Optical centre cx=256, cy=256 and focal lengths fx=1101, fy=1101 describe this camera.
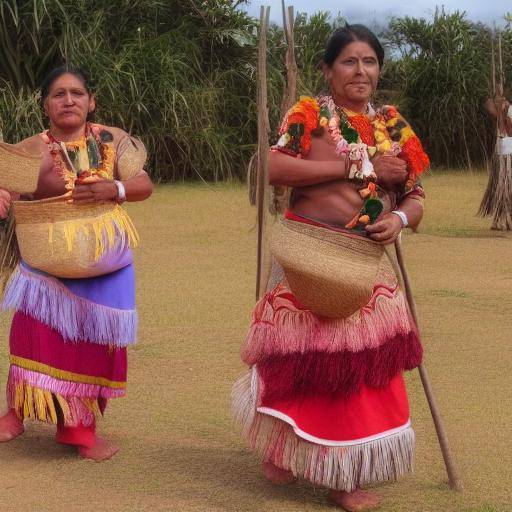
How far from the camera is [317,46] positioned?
18156 mm

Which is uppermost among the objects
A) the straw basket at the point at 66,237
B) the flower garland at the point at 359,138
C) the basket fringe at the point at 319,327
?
the flower garland at the point at 359,138

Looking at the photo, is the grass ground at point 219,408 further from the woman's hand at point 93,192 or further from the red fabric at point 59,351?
the woman's hand at point 93,192

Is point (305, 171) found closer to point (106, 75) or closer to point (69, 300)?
point (69, 300)

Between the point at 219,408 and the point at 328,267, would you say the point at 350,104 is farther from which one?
the point at 219,408

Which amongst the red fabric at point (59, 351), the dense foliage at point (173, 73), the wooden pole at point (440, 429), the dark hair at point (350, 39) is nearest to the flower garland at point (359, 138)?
the dark hair at point (350, 39)

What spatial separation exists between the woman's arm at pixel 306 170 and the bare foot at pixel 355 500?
97cm

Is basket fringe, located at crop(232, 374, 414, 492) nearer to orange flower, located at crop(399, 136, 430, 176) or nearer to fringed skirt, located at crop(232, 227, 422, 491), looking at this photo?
fringed skirt, located at crop(232, 227, 422, 491)

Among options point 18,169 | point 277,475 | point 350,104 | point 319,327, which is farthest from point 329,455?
point 18,169

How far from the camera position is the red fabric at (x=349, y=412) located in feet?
11.2

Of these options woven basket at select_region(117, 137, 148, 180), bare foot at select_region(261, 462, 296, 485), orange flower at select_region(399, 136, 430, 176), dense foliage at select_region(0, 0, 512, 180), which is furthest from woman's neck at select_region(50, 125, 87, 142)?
dense foliage at select_region(0, 0, 512, 180)

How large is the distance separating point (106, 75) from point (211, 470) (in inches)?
428

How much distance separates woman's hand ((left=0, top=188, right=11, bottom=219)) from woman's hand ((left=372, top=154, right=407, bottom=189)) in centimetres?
134

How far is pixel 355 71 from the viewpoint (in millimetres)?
3414

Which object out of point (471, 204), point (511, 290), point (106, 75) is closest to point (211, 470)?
point (511, 290)
